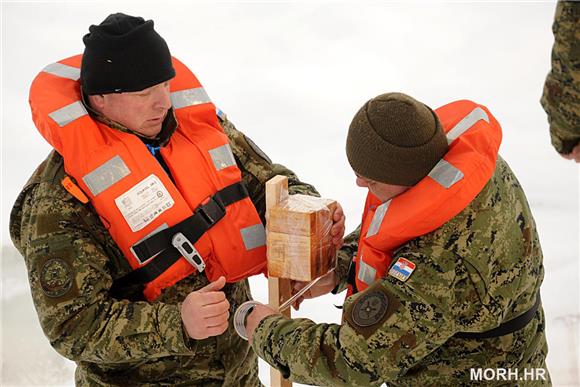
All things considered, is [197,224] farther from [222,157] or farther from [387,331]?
[387,331]

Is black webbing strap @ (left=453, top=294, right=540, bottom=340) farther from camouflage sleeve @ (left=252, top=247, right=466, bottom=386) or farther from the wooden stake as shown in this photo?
the wooden stake

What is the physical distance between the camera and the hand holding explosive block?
250cm

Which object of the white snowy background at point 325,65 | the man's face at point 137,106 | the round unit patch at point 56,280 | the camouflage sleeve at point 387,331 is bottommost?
the white snowy background at point 325,65

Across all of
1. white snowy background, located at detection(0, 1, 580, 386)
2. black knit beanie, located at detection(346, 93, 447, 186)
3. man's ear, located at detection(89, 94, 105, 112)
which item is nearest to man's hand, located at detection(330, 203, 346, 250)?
black knit beanie, located at detection(346, 93, 447, 186)

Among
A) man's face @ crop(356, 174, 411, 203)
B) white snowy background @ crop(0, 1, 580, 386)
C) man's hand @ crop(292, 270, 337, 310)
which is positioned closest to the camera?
man's face @ crop(356, 174, 411, 203)

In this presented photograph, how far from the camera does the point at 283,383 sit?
2689mm

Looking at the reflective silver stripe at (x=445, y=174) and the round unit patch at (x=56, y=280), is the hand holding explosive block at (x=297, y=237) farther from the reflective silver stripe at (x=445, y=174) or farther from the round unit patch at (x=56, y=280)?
the round unit patch at (x=56, y=280)

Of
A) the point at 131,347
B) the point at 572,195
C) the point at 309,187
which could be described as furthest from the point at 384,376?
the point at 572,195

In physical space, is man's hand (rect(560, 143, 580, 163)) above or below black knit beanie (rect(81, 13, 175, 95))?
below

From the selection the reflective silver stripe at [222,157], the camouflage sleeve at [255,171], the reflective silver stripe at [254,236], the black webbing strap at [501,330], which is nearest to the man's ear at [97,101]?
the reflective silver stripe at [222,157]

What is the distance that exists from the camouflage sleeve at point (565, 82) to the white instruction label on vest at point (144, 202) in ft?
3.89

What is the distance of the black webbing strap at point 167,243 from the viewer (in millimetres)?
2531

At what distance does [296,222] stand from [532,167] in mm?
3474

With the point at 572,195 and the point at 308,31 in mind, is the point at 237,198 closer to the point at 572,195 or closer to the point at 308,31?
the point at 572,195
